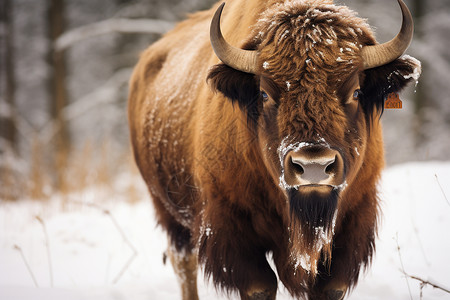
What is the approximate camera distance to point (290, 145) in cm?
216

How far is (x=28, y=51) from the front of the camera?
17.5 metres

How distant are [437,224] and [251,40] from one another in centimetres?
326

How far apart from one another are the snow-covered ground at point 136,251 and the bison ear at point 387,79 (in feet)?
2.24

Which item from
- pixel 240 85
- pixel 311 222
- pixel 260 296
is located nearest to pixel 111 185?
pixel 260 296

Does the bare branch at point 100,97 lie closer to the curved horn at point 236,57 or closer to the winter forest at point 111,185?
the winter forest at point 111,185

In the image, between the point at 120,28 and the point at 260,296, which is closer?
the point at 260,296

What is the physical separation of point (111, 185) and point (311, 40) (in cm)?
748

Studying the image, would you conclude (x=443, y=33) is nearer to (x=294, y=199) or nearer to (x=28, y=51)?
(x=294, y=199)

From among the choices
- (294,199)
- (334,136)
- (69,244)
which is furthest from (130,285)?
(334,136)

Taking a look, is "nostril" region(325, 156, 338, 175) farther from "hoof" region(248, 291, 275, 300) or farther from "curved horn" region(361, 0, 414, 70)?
"hoof" region(248, 291, 275, 300)

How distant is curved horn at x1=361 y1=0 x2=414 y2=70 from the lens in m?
2.37

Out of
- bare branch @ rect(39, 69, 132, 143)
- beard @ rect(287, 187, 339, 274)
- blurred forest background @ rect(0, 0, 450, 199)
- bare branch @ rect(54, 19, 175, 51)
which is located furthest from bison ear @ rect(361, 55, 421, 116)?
bare branch @ rect(39, 69, 132, 143)

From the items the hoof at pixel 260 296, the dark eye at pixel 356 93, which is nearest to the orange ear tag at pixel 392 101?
the dark eye at pixel 356 93

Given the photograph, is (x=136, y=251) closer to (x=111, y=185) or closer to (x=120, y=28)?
(x=111, y=185)
